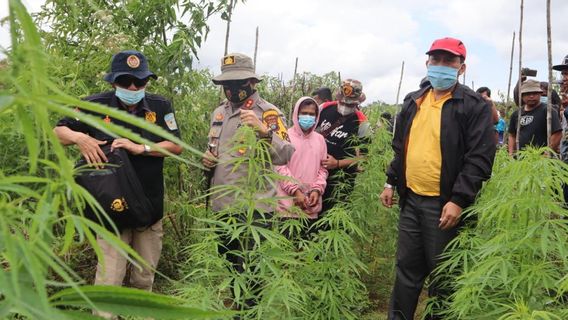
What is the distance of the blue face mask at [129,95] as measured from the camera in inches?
122

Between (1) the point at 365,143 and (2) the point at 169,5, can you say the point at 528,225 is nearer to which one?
(1) the point at 365,143

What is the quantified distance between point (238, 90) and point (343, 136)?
1478mm

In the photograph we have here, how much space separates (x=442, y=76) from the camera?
3217 mm

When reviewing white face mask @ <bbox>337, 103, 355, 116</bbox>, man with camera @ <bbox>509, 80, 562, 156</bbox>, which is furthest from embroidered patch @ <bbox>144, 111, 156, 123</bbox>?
man with camera @ <bbox>509, 80, 562, 156</bbox>

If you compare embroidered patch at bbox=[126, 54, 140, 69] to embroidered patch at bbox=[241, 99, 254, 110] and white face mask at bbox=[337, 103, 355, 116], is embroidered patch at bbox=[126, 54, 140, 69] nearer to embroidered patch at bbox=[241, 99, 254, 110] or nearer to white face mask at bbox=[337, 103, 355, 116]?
embroidered patch at bbox=[241, 99, 254, 110]

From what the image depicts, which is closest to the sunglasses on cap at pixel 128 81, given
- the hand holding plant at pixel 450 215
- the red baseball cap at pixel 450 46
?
the red baseball cap at pixel 450 46

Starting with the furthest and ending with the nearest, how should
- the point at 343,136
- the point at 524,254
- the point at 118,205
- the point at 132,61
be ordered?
the point at 343,136
the point at 132,61
the point at 118,205
the point at 524,254

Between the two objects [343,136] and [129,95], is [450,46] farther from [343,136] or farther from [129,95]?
[129,95]

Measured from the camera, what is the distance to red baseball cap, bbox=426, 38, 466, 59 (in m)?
3.23

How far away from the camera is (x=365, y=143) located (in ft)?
15.8

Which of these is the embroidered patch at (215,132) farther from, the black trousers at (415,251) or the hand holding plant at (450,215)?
the hand holding plant at (450,215)

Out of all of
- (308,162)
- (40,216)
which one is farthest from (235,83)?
(40,216)

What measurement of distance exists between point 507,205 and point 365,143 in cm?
265

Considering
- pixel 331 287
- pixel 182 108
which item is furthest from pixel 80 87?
pixel 331 287
